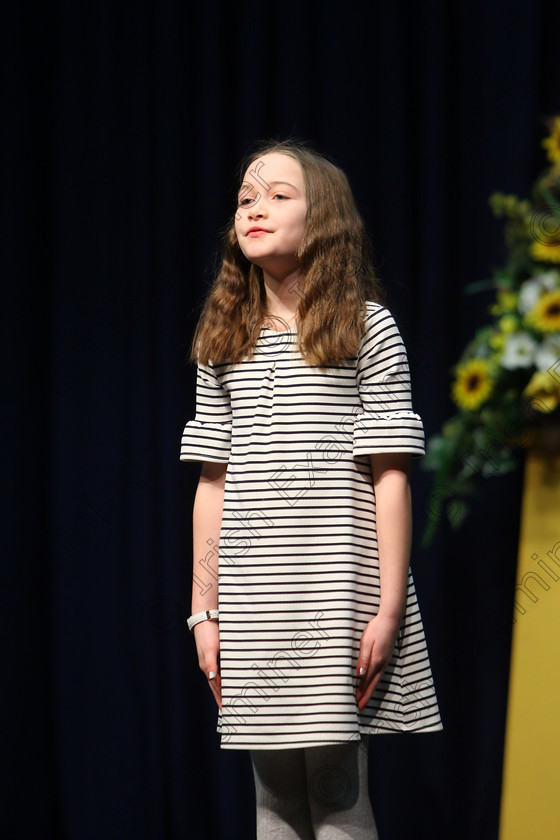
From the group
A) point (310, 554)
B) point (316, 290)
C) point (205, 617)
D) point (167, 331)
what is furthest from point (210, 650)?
point (167, 331)

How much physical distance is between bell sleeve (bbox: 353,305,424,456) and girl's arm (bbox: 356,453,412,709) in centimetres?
4

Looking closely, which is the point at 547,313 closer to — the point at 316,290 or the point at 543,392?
the point at 543,392

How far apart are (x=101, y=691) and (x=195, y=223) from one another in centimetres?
106

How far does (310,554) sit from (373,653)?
16 cm

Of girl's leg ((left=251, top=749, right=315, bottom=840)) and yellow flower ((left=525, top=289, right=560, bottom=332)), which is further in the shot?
girl's leg ((left=251, top=749, right=315, bottom=840))

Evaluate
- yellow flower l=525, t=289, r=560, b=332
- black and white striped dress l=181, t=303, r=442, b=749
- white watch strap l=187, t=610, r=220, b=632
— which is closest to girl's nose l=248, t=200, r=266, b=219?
black and white striped dress l=181, t=303, r=442, b=749

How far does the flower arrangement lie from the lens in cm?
105

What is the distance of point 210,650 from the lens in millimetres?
1358

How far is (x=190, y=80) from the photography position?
2111 mm

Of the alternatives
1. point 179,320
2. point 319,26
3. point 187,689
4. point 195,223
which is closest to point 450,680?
point 187,689

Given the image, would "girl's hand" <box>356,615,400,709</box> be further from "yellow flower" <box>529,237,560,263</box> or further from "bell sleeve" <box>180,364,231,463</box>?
"yellow flower" <box>529,237,560,263</box>

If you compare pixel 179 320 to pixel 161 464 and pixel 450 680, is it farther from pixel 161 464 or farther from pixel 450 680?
pixel 450 680

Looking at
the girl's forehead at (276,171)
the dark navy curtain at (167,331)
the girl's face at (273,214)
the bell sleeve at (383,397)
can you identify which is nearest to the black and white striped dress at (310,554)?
the bell sleeve at (383,397)

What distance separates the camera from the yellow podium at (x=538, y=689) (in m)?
1.10
